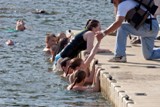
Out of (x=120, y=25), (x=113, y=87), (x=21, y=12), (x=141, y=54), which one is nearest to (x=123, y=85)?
(x=113, y=87)

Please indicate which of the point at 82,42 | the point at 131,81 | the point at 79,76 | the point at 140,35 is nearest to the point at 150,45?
the point at 140,35

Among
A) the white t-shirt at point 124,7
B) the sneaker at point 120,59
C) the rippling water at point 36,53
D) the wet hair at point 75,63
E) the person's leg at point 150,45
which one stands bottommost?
the rippling water at point 36,53

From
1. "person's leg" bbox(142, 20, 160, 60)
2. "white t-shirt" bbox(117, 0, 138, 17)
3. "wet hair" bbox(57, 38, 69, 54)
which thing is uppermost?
"white t-shirt" bbox(117, 0, 138, 17)

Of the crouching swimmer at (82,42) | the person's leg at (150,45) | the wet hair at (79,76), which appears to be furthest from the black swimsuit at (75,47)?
the wet hair at (79,76)

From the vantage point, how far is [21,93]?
15.0 m

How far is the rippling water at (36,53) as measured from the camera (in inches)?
565

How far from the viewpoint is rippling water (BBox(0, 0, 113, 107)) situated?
565 inches

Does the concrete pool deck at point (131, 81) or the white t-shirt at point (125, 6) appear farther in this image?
the white t-shirt at point (125, 6)

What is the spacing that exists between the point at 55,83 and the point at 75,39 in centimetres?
154

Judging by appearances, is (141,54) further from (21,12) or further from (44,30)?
(21,12)

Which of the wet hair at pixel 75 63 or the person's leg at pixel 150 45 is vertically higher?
the person's leg at pixel 150 45

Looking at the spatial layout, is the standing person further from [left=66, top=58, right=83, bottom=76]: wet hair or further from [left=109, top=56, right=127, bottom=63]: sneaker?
[left=66, top=58, right=83, bottom=76]: wet hair

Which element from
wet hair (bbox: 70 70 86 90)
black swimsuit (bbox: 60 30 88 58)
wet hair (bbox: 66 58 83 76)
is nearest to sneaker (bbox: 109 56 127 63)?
wet hair (bbox: 66 58 83 76)

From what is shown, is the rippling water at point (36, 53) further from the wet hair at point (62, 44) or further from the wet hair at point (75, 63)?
the wet hair at point (62, 44)
